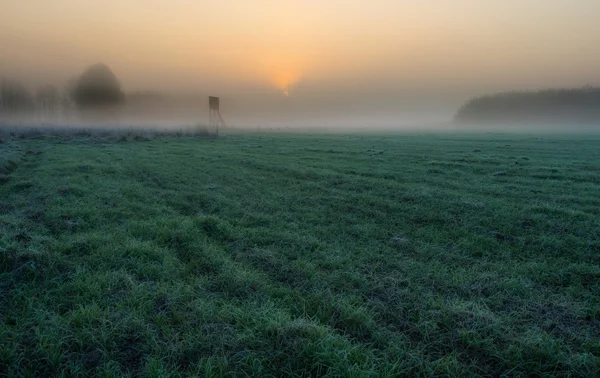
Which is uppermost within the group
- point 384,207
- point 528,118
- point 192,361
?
point 528,118

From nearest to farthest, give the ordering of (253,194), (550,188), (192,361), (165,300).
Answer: (192,361) < (165,300) < (253,194) < (550,188)

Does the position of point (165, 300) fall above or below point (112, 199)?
→ below

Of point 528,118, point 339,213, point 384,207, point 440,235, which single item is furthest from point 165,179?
point 528,118

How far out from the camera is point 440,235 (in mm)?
8438

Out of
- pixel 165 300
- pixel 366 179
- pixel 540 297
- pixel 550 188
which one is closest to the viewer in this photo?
pixel 165 300

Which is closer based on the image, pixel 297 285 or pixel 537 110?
pixel 297 285

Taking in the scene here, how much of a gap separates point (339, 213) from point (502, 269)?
4.90m

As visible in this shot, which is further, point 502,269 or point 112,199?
point 112,199

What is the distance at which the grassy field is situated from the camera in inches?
155

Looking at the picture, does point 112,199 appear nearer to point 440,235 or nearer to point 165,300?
point 165,300

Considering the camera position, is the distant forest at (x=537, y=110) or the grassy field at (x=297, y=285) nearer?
the grassy field at (x=297, y=285)

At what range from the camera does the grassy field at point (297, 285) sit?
12.9 ft

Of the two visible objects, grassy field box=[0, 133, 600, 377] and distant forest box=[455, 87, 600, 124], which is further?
distant forest box=[455, 87, 600, 124]

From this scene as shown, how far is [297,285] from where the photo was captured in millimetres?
5836
